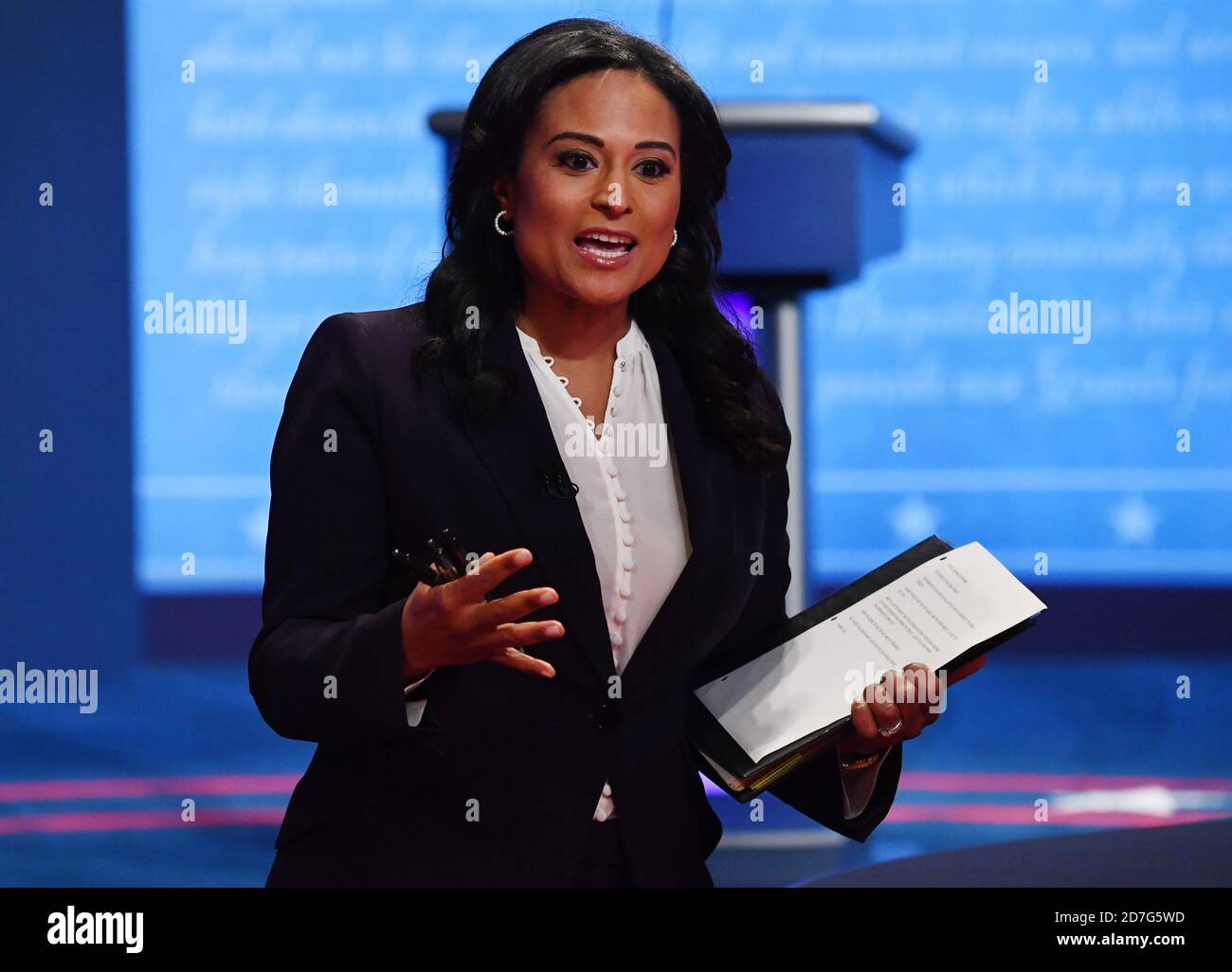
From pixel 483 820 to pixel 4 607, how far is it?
1.67m

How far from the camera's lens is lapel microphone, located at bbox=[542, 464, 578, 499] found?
1.54 metres

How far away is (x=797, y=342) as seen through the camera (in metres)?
2.62

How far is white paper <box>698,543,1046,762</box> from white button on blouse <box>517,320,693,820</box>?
5.7 inches

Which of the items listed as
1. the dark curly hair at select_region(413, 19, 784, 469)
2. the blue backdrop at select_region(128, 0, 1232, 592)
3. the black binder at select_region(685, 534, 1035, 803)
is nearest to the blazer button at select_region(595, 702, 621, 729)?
the black binder at select_region(685, 534, 1035, 803)

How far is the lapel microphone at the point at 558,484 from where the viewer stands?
1.54 metres

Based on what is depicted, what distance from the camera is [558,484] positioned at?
154 centimetres

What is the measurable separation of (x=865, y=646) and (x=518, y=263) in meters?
0.61

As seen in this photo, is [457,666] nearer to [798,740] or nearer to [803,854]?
[798,740]

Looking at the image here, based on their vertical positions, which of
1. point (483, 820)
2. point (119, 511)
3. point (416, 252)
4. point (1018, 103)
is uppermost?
point (1018, 103)

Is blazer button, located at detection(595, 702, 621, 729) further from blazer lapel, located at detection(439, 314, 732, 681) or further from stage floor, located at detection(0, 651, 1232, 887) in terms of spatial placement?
stage floor, located at detection(0, 651, 1232, 887)

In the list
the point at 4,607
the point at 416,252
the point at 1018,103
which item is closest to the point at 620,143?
the point at 416,252

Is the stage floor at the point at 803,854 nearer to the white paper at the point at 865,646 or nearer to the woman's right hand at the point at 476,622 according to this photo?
the white paper at the point at 865,646

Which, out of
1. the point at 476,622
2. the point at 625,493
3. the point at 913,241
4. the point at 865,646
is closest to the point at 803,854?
the point at 913,241
